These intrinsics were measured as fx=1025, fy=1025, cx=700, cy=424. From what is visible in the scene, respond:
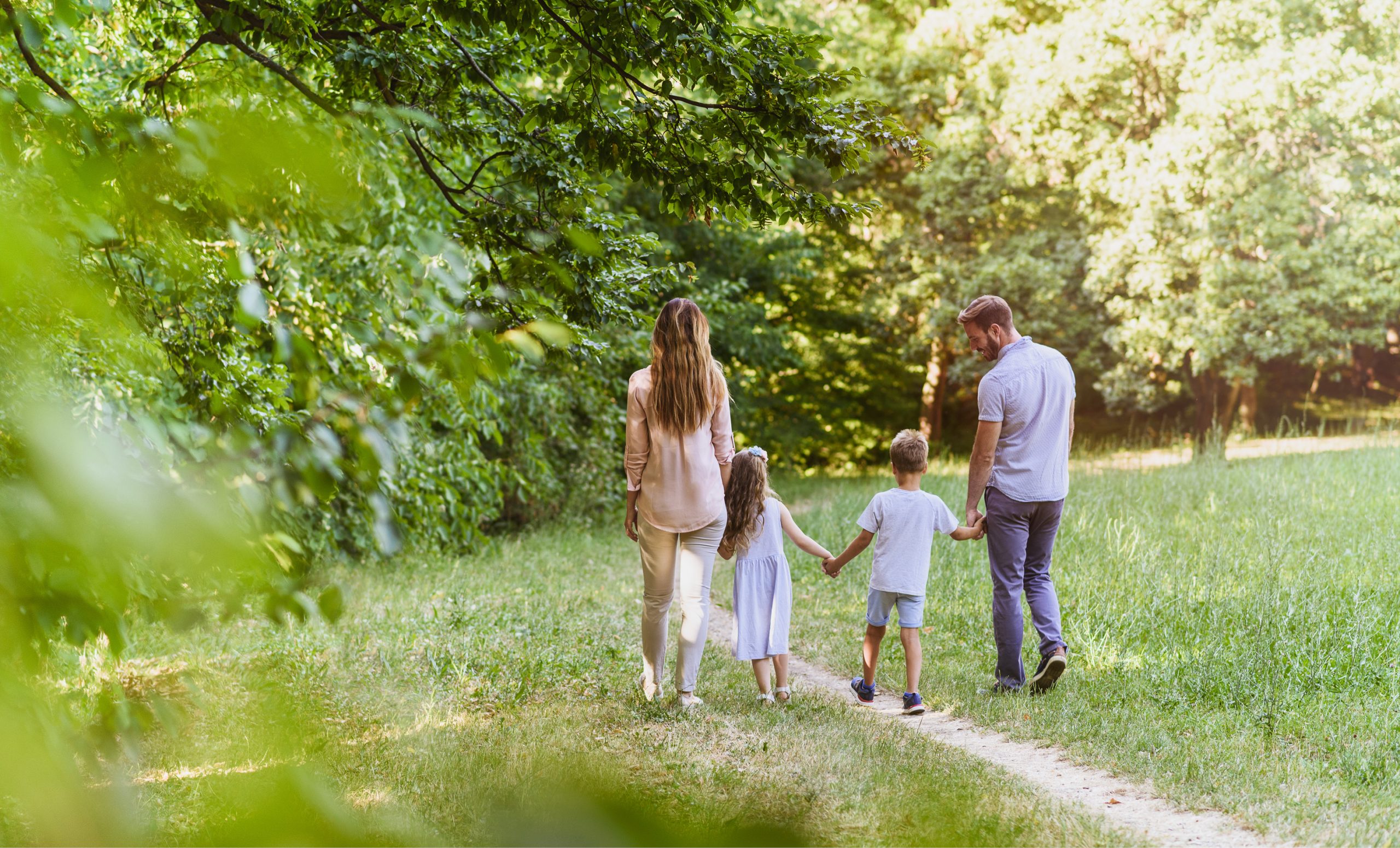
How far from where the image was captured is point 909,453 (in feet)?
19.6

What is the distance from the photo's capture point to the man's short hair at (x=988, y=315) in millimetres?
6113

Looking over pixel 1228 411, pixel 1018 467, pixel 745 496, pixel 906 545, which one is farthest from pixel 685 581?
pixel 1228 411

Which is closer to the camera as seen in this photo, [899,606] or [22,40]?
[22,40]

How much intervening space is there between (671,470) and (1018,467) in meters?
2.09

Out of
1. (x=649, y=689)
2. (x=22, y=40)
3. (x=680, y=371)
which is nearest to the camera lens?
(x=22, y=40)

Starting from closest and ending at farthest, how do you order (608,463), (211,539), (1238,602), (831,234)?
(211,539) < (1238,602) < (608,463) < (831,234)

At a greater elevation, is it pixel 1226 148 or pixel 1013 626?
pixel 1226 148

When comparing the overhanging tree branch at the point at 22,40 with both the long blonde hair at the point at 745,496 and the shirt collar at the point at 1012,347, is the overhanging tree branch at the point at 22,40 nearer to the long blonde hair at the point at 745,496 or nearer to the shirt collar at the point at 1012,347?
the long blonde hair at the point at 745,496

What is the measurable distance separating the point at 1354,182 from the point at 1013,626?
16.4 m

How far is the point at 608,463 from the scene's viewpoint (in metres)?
16.0

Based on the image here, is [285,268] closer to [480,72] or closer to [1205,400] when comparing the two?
[480,72]

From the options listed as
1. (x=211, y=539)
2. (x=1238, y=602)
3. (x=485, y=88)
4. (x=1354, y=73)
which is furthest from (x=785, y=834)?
(x=1354, y=73)

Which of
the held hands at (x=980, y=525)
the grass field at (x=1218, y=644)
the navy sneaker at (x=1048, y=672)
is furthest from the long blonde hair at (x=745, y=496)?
the navy sneaker at (x=1048, y=672)

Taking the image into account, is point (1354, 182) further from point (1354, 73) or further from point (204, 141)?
point (204, 141)
